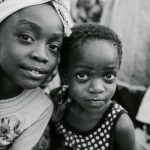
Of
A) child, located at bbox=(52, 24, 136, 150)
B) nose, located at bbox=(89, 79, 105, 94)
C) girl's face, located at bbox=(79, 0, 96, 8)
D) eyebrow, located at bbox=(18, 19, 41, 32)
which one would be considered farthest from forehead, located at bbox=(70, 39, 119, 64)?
girl's face, located at bbox=(79, 0, 96, 8)

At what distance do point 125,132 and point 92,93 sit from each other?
35 centimetres

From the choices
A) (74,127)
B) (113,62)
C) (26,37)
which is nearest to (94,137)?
(74,127)

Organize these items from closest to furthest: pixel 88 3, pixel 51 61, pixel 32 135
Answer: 1. pixel 51 61
2. pixel 32 135
3. pixel 88 3

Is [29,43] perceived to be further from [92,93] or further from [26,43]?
[92,93]

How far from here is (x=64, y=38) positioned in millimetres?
1927

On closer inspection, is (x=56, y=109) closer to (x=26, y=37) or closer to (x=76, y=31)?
(x=76, y=31)

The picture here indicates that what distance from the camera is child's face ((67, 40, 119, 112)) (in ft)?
5.92

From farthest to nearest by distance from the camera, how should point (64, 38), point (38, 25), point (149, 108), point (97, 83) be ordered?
point (149, 108) → point (64, 38) → point (97, 83) → point (38, 25)

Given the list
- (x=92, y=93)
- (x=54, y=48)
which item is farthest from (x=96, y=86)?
(x=54, y=48)

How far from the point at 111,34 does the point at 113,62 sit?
6.1 inches

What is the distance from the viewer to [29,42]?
161 cm

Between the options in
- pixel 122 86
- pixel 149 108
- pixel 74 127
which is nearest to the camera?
pixel 74 127

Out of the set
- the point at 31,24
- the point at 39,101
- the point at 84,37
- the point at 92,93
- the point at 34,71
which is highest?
the point at 31,24

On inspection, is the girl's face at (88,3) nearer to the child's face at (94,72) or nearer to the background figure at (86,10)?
the background figure at (86,10)
